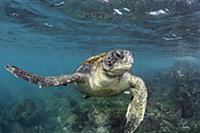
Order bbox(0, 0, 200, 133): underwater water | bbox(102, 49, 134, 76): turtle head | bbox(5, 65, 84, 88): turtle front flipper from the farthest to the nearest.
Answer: bbox(0, 0, 200, 133): underwater water
bbox(102, 49, 134, 76): turtle head
bbox(5, 65, 84, 88): turtle front flipper

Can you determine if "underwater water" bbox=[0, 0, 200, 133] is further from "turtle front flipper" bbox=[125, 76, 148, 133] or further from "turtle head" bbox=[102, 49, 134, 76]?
"turtle head" bbox=[102, 49, 134, 76]

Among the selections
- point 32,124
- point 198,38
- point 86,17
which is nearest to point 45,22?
point 86,17

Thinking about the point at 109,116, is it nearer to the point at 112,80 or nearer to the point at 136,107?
the point at 136,107

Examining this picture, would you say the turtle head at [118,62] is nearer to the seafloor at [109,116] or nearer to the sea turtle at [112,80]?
the sea turtle at [112,80]

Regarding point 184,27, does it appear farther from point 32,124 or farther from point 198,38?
point 32,124

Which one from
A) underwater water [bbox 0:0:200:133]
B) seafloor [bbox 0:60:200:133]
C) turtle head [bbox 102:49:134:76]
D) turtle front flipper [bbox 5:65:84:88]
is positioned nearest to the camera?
turtle front flipper [bbox 5:65:84:88]

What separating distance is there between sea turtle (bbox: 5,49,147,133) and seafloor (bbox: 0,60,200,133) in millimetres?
3643

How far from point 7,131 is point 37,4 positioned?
7.46 meters

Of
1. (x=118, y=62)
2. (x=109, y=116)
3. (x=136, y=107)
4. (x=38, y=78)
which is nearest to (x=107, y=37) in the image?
(x=109, y=116)

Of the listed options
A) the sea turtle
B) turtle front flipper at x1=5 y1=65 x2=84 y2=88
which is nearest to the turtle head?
the sea turtle

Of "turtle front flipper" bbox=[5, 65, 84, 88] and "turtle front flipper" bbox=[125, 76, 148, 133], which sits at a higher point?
"turtle front flipper" bbox=[5, 65, 84, 88]

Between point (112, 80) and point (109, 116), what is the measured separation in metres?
4.74

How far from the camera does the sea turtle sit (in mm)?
6031

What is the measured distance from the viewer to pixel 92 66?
287 inches
